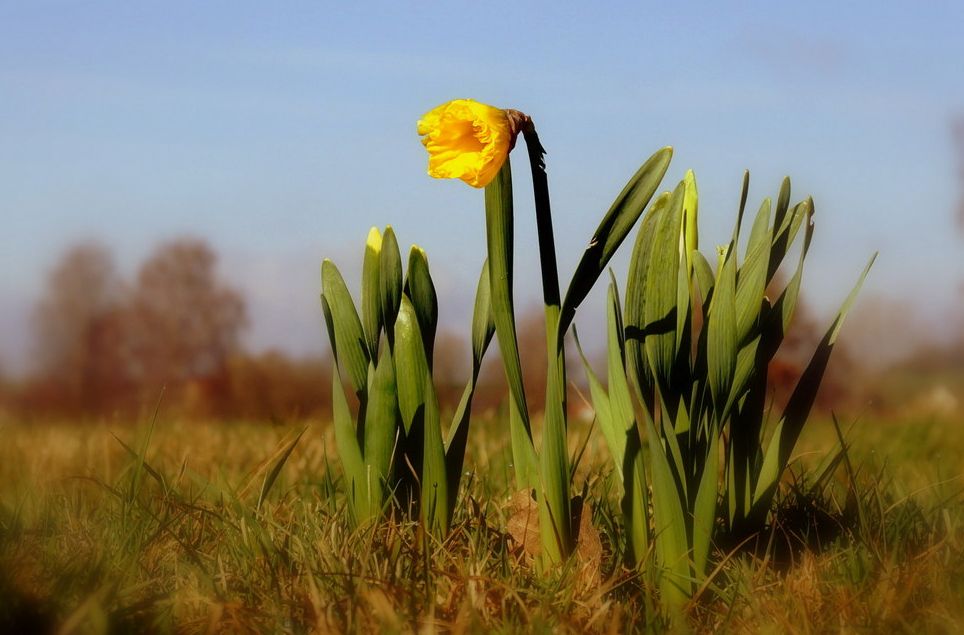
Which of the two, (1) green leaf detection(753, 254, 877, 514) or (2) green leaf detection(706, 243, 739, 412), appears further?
(1) green leaf detection(753, 254, 877, 514)

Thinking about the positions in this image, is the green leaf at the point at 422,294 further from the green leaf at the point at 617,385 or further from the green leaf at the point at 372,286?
the green leaf at the point at 617,385

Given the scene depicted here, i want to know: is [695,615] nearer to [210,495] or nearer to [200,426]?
[210,495]

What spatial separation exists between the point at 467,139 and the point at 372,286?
1.85 ft

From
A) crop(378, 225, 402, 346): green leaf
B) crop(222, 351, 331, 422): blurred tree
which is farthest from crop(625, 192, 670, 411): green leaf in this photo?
crop(222, 351, 331, 422): blurred tree

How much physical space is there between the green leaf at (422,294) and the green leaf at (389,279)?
0.11 feet

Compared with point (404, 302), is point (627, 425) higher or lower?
lower

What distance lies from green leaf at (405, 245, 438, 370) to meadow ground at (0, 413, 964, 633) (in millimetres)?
394

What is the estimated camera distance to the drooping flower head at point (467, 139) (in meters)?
1.87

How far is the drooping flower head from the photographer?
187 centimetres

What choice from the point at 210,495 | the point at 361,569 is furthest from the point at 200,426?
the point at 361,569

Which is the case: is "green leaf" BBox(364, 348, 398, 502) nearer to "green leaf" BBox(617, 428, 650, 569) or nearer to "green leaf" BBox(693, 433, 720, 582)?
"green leaf" BBox(617, 428, 650, 569)

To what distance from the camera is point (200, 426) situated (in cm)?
483

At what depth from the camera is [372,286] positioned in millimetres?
2361

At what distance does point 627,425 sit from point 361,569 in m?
0.62
